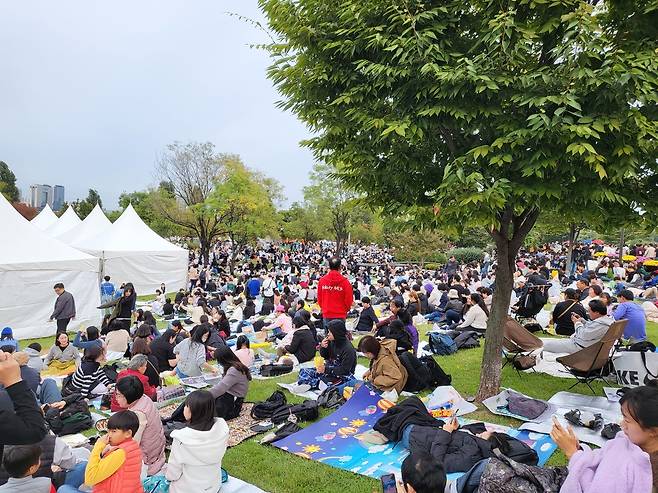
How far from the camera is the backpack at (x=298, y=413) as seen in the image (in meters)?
6.34

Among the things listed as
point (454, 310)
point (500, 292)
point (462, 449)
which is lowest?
point (462, 449)

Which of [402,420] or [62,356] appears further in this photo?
[62,356]

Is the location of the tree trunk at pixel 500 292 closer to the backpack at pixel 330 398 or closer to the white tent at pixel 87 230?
the backpack at pixel 330 398

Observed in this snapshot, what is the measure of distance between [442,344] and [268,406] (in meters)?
4.64

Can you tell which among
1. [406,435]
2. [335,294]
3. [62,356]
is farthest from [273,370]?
[62,356]

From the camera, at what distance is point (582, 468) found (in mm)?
3047

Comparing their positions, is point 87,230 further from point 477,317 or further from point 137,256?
point 477,317

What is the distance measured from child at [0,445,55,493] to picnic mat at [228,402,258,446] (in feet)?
8.20

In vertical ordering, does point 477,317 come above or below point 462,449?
above

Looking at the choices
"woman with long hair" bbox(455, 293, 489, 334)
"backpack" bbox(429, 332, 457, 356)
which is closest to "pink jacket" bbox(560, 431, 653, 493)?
"backpack" bbox(429, 332, 457, 356)

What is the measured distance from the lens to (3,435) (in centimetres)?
281

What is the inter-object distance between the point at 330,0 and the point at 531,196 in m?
3.19

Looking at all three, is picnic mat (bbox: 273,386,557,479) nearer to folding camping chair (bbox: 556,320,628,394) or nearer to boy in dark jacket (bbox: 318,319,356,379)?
boy in dark jacket (bbox: 318,319,356,379)

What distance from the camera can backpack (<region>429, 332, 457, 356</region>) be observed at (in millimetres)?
9781
